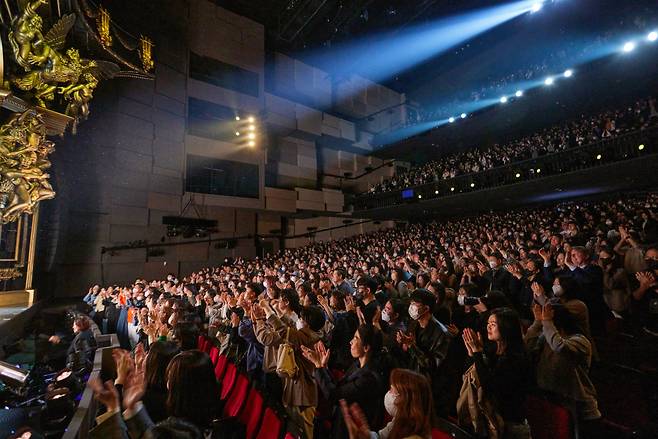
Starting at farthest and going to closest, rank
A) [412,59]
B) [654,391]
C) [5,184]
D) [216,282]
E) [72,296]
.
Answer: [412,59] < [72,296] < [216,282] < [5,184] < [654,391]

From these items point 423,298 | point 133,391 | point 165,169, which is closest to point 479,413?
point 423,298

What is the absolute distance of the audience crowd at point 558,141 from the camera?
8.64m

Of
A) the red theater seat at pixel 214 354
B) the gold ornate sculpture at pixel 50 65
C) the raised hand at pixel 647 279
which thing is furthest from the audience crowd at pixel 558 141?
the gold ornate sculpture at pixel 50 65

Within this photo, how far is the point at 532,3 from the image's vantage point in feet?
41.2

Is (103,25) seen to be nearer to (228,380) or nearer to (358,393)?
(228,380)

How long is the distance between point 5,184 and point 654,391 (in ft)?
29.2

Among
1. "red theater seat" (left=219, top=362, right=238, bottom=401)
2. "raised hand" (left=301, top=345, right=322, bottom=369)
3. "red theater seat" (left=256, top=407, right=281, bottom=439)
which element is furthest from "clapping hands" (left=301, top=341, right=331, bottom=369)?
"red theater seat" (left=219, top=362, right=238, bottom=401)

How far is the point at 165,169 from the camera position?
12336mm

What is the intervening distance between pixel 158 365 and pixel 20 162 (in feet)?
18.7

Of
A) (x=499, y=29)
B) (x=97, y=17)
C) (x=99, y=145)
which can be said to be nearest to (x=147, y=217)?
(x=99, y=145)

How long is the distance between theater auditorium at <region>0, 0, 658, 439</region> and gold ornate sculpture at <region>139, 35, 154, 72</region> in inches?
3.1

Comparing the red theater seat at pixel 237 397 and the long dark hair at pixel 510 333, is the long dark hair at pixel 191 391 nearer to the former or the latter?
the red theater seat at pixel 237 397

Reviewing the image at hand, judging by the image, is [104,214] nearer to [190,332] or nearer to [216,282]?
[216,282]

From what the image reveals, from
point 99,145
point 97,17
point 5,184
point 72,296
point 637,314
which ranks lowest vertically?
point 72,296
